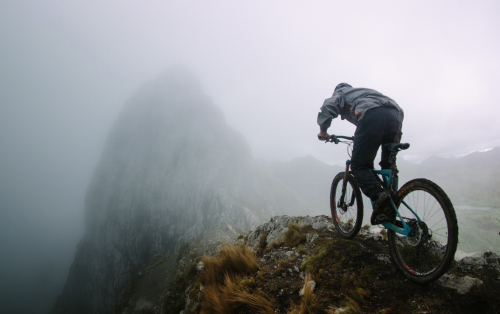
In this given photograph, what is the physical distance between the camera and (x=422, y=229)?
2473 mm

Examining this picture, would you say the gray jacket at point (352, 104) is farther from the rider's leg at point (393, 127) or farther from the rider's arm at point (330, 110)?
the rider's leg at point (393, 127)

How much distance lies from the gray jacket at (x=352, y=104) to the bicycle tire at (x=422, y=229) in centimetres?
119

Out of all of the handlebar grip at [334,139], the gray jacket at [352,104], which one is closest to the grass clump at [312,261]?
the handlebar grip at [334,139]

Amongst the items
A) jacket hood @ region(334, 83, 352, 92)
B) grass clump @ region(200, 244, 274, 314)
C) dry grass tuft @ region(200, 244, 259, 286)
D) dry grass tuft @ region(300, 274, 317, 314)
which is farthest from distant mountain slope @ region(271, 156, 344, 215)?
dry grass tuft @ region(300, 274, 317, 314)

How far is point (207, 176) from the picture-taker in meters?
65.0

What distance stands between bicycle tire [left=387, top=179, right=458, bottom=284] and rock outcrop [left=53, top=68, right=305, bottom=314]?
38.1m

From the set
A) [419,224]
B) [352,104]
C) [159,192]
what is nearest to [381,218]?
[419,224]

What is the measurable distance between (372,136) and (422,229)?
4.49ft

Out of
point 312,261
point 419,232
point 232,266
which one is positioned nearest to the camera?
point 419,232

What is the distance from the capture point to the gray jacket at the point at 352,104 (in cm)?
286

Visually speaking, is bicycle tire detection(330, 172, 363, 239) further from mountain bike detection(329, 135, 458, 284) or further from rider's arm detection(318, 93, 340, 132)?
rider's arm detection(318, 93, 340, 132)

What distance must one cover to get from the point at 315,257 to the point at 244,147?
87.2 m

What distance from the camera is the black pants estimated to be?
2.77 meters

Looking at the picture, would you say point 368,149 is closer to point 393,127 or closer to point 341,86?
point 393,127
